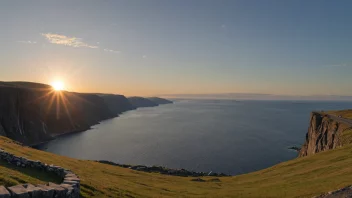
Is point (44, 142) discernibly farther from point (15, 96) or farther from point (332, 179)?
point (332, 179)

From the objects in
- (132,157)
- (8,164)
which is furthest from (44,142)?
(8,164)

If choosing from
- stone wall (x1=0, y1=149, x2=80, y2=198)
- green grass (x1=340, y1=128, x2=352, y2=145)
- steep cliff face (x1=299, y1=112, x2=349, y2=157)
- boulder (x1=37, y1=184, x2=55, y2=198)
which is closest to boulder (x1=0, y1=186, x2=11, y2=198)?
stone wall (x1=0, y1=149, x2=80, y2=198)

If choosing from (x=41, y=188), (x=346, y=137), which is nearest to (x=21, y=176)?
(x=41, y=188)

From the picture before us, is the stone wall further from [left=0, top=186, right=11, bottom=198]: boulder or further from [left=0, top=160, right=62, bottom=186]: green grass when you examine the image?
[left=0, top=160, right=62, bottom=186]: green grass

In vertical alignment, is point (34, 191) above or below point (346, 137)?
above

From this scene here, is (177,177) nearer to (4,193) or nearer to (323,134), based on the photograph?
(4,193)

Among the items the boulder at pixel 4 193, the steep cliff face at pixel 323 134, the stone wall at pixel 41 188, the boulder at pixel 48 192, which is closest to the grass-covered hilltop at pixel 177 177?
the steep cliff face at pixel 323 134

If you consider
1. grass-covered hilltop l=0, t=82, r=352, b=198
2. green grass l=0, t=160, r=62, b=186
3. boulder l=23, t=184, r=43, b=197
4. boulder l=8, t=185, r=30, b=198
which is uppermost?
boulder l=8, t=185, r=30, b=198
